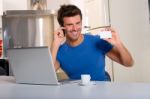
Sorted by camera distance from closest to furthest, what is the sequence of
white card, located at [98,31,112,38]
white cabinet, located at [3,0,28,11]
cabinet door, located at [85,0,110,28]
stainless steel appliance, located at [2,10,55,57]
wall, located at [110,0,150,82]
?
white card, located at [98,31,112,38] < wall, located at [110,0,150,82] < cabinet door, located at [85,0,110,28] < stainless steel appliance, located at [2,10,55,57] < white cabinet, located at [3,0,28,11]

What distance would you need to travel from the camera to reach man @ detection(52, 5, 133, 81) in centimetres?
210

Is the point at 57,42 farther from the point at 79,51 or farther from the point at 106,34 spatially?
the point at 106,34

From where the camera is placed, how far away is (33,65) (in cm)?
155

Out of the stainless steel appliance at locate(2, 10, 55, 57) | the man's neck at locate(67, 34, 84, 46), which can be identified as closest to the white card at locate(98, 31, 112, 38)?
the man's neck at locate(67, 34, 84, 46)

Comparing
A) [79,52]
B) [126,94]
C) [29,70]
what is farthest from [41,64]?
[79,52]

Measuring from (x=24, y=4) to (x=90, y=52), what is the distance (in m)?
2.20

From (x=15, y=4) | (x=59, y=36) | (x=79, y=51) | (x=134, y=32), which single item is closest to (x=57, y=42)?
(x=59, y=36)

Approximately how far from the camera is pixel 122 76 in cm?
339

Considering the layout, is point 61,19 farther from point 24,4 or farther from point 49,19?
point 24,4

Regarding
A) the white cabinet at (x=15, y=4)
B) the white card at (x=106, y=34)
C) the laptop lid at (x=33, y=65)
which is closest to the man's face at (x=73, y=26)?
the white card at (x=106, y=34)

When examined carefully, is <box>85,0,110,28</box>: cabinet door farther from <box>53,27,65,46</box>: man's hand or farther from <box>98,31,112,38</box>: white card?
<box>98,31,112,38</box>: white card

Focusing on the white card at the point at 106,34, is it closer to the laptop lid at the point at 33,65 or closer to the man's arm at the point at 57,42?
the man's arm at the point at 57,42

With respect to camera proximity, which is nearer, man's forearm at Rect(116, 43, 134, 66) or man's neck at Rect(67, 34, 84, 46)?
man's forearm at Rect(116, 43, 134, 66)

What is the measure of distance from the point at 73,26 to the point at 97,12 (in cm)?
145
